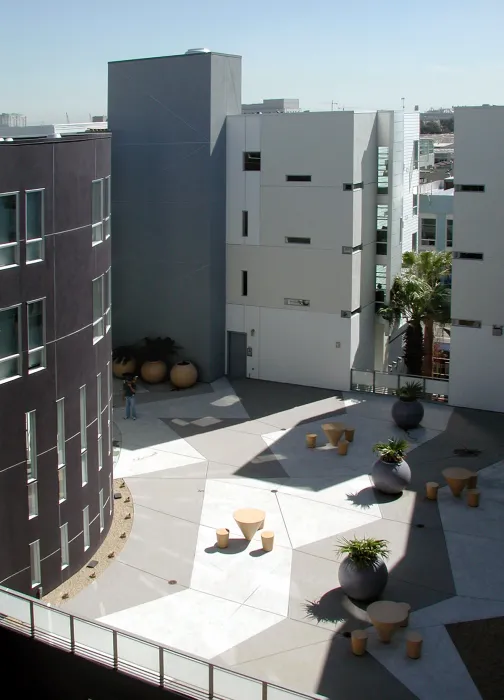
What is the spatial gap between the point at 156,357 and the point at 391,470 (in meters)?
12.0

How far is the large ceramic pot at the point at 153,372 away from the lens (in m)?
30.4

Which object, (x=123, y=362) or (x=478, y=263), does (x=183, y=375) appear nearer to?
(x=123, y=362)

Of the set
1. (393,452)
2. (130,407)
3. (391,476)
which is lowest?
(391,476)

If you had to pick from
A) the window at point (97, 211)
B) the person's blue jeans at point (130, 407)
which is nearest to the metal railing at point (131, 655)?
the window at point (97, 211)

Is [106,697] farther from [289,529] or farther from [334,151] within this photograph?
[334,151]

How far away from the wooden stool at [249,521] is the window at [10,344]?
6.22 metres

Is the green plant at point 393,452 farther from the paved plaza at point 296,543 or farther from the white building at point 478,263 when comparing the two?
the white building at point 478,263

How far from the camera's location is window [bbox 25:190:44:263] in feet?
48.8

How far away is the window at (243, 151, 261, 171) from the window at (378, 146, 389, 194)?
13.5 feet

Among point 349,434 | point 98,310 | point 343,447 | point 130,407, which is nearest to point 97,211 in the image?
point 98,310

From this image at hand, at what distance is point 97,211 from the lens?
17688 millimetres

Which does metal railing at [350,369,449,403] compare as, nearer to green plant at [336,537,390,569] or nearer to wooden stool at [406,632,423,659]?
green plant at [336,537,390,569]

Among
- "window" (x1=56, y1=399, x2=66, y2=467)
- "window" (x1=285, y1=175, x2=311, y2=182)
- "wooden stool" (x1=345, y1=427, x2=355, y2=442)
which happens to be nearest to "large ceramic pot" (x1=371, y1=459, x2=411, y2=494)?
"wooden stool" (x1=345, y1=427, x2=355, y2=442)

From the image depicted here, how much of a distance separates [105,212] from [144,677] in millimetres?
9640
